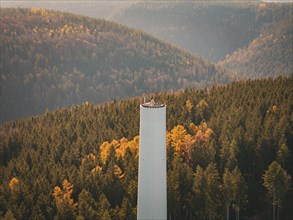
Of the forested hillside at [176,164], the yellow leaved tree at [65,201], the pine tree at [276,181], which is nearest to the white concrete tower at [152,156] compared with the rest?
the forested hillside at [176,164]

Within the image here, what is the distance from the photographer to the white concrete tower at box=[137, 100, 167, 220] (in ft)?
163

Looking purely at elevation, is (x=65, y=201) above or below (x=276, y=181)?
Answer: below

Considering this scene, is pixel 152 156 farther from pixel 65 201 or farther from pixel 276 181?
pixel 276 181

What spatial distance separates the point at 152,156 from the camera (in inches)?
1960

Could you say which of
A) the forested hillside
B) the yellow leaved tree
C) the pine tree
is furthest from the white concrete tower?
the pine tree

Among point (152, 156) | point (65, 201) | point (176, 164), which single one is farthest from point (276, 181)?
point (65, 201)

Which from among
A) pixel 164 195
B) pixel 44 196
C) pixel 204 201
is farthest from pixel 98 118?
pixel 164 195

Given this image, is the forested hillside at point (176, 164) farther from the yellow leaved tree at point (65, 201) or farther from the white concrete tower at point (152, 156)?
the white concrete tower at point (152, 156)

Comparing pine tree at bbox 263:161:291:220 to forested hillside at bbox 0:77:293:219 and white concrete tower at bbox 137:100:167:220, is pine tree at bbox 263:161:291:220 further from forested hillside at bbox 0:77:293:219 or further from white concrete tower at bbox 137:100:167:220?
white concrete tower at bbox 137:100:167:220

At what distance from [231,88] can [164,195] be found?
87058 millimetres

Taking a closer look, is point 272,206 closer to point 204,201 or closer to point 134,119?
point 204,201

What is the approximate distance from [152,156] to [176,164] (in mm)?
24251

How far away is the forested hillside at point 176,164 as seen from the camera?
225 feet

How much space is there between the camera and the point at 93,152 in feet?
307
